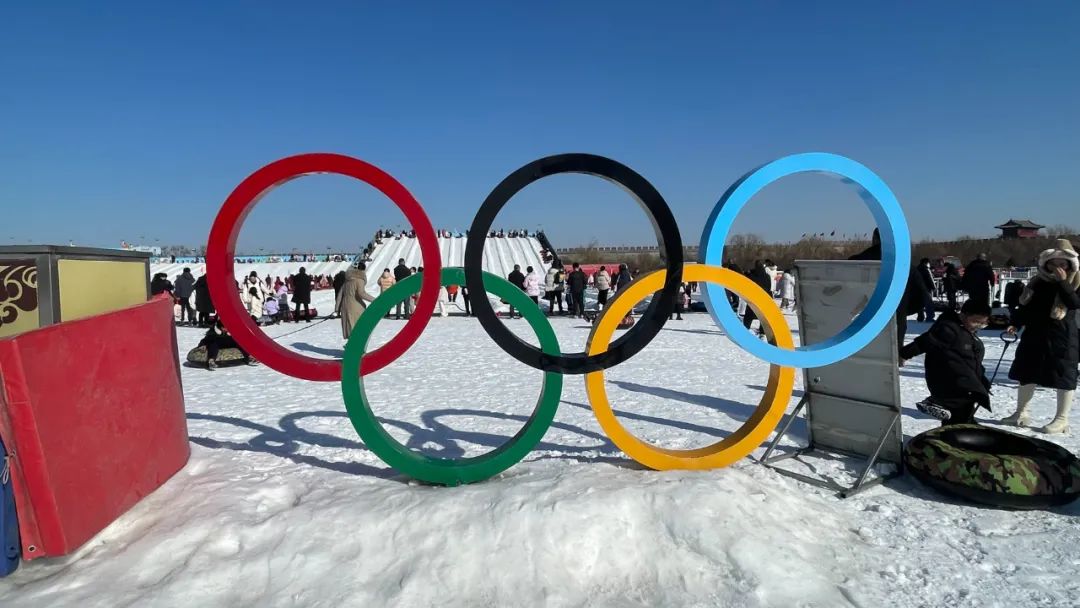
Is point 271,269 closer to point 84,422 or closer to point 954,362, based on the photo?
point 84,422

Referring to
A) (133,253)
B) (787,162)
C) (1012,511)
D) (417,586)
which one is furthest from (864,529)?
(133,253)

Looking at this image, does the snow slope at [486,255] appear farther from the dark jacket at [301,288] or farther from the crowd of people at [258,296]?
the dark jacket at [301,288]

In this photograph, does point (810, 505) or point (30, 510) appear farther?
point (810, 505)

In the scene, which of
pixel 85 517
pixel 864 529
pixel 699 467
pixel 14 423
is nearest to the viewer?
pixel 14 423

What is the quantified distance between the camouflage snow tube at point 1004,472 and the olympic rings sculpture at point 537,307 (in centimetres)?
102

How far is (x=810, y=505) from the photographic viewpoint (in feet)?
14.5

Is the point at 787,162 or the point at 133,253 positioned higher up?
the point at 787,162

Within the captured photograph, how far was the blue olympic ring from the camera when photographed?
4.70m

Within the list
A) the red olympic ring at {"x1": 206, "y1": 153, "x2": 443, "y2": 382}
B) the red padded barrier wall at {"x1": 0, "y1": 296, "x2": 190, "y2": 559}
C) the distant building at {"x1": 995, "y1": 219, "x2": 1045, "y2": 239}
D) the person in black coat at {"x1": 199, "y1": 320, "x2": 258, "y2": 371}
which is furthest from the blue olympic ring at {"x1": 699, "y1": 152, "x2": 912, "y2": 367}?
the distant building at {"x1": 995, "y1": 219, "x2": 1045, "y2": 239}

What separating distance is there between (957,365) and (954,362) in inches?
1.4

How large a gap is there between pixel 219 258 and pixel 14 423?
1.70 meters

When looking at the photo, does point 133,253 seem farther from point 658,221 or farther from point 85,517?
point 658,221

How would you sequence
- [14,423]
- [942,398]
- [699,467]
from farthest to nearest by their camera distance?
[942,398] < [699,467] < [14,423]

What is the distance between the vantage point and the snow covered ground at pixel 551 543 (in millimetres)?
3400
